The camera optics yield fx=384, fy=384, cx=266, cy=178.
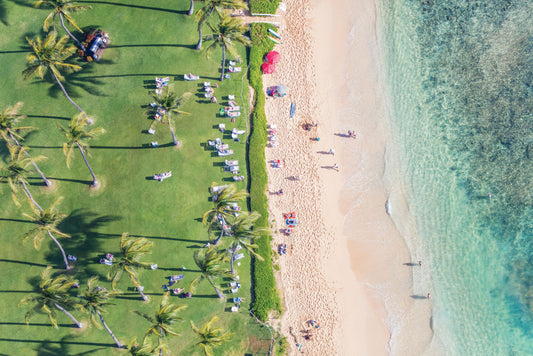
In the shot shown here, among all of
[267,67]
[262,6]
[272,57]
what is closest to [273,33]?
[272,57]

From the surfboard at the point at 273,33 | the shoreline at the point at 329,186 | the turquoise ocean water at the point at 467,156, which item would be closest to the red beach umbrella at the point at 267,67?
the shoreline at the point at 329,186

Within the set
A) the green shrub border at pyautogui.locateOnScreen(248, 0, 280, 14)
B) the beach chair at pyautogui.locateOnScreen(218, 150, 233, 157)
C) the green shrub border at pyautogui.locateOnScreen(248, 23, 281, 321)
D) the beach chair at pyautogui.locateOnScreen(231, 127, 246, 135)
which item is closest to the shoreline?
the green shrub border at pyautogui.locateOnScreen(248, 23, 281, 321)

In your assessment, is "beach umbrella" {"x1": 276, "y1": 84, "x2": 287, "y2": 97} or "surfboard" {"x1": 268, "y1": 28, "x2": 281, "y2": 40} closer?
"beach umbrella" {"x1": 276, "y1": 84, "x2": 287, "y2": 97}

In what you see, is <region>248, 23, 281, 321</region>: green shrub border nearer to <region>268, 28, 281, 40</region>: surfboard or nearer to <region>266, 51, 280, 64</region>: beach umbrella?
<region>268, 28, 281, 40</region>: surfboard

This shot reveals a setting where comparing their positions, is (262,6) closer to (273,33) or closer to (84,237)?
(273,33)

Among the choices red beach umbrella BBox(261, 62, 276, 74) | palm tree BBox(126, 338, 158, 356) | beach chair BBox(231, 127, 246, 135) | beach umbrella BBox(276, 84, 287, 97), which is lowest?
palm tree BBox(126, 338, 158, 356)

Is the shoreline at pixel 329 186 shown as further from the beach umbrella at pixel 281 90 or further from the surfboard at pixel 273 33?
the surfboard at pixel 273 33
